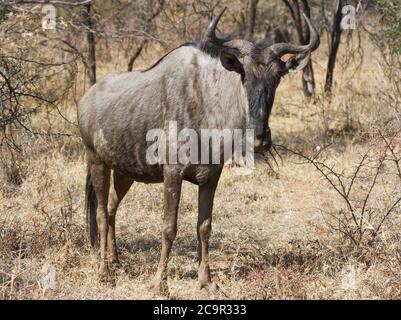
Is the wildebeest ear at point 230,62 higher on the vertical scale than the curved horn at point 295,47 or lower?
lower

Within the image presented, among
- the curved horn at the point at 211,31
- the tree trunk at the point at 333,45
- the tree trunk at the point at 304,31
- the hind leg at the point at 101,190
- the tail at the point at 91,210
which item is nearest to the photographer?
the curved horn at the point at 211,31

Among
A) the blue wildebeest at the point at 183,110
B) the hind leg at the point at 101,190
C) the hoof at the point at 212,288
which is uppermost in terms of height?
the blue wildebeest at the point at 183,110

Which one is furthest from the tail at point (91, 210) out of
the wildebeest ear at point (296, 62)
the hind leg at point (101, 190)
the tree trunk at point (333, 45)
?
the tree trunk at point (333, 45)

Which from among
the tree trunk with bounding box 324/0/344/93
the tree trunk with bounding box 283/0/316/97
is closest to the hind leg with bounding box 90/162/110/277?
the tree trunk with bounding box 283/0/316/97

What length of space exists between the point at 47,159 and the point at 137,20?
3.16 meters

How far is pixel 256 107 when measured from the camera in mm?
4969

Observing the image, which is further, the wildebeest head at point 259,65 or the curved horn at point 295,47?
the curved horn at point 295,47

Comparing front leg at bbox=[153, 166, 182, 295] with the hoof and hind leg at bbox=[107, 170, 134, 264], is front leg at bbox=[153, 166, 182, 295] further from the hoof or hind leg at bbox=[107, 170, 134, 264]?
hind leg at bbox=[107, 170, 134, 264]

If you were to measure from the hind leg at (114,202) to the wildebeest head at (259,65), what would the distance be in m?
1.56

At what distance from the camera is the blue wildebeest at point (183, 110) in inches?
201

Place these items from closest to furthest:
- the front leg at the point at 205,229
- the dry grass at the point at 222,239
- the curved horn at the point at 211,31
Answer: the curved horn at the point at 211,31
the dry grass at the point at 222,239
the front leg at the point at 205,229

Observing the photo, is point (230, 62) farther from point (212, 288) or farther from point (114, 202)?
point (114, 202)

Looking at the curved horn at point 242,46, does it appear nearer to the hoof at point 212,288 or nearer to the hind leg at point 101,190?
the hind leg at point 101,190
